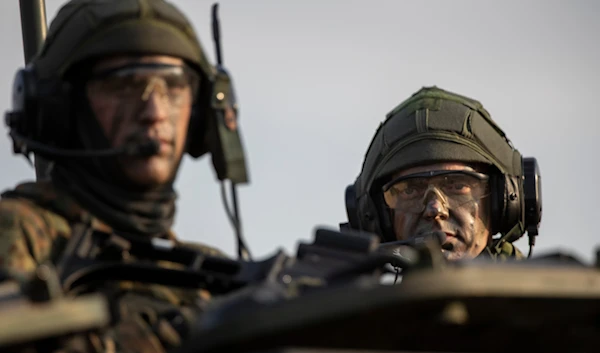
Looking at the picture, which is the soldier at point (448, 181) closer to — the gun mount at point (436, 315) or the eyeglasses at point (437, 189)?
the eyeglasses at point (437, 189)

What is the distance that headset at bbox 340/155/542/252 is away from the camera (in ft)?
48.8

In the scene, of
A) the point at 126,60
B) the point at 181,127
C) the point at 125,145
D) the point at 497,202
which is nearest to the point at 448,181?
the point at 497,202

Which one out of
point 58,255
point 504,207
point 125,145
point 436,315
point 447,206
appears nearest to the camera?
point 436,315

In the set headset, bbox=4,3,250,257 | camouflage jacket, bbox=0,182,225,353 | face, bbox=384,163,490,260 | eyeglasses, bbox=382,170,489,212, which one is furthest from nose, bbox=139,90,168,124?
eyeglasses, bbox=382,170,489,212

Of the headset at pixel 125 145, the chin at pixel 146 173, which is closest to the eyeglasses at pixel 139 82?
the headset at pixel 125 145

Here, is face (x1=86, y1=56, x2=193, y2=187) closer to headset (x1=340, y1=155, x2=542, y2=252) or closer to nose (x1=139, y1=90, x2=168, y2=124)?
nose (x1=139, y1=90, x2=168, y2=124)

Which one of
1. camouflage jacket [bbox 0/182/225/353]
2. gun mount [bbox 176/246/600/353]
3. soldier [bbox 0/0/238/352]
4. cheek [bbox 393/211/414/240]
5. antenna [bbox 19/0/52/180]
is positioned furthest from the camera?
cheek [bbox 393/211/414/240]

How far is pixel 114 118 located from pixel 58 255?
29.9 inches

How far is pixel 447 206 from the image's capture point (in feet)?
48.0

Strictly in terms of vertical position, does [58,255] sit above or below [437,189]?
above

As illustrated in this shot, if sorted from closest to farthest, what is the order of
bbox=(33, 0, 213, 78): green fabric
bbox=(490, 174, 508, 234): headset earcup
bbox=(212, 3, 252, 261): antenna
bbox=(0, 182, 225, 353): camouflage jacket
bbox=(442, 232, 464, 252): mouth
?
bbox=(0, 182, 225, 353): camouflage jacket → bbox=(33, 0, 213, 78): green fabric → bbox=(212, 3, 252, 261): antenna → bbox=(442, 232, 464, 252): mouth → bbox=(490, 174, 508, 234): headset earcup

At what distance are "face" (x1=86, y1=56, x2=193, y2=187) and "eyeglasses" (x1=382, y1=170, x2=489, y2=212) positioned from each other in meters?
5.53

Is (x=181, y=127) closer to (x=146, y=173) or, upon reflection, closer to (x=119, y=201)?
(x=146, y=173)

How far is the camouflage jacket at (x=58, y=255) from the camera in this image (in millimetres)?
8031
